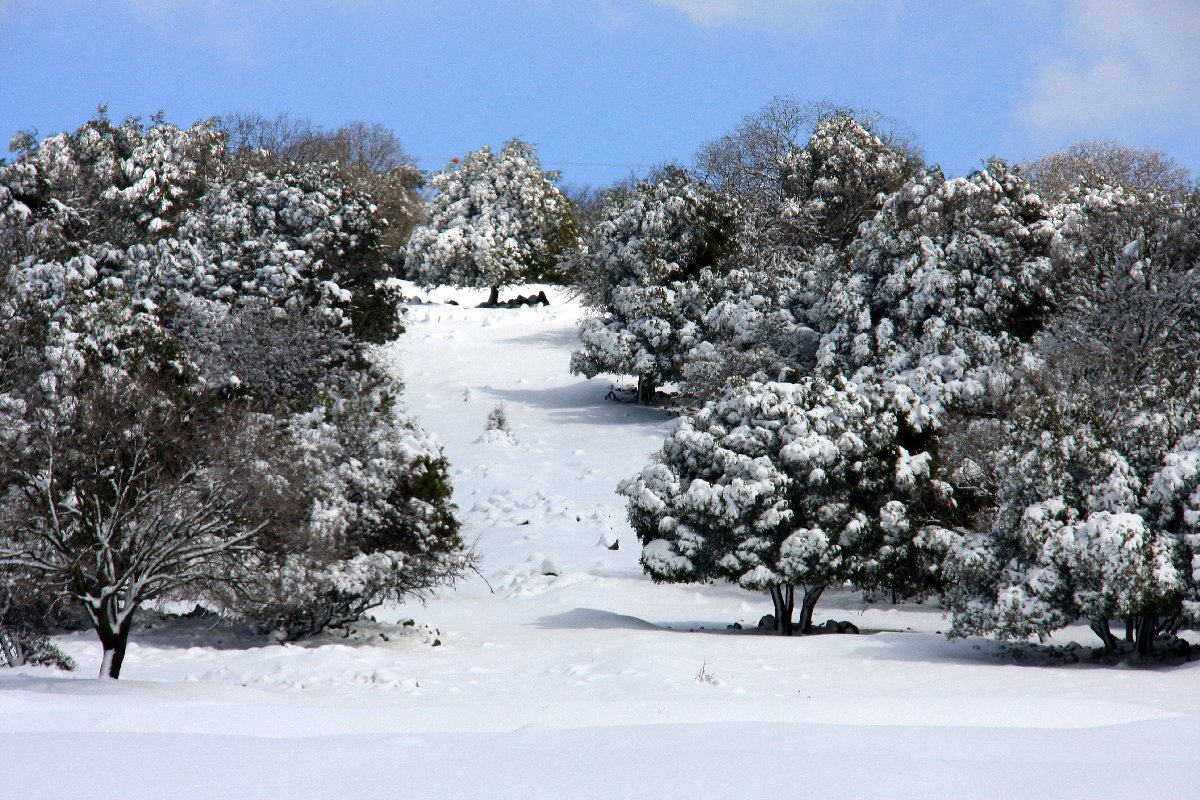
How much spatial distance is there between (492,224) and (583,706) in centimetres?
4679

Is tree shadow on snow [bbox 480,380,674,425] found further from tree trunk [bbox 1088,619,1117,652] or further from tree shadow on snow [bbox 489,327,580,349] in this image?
tree trunk [bbox 1088,619,1117,652]

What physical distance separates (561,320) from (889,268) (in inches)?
927

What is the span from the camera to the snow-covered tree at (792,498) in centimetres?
1831

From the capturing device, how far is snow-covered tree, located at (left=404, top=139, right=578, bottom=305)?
5566cm

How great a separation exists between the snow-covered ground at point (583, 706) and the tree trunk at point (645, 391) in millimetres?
10742

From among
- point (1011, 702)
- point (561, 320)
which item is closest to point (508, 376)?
point (561, 320)

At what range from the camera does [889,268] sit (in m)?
30.8

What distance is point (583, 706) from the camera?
11367 millimetres

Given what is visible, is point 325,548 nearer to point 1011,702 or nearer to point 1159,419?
point 1011,702

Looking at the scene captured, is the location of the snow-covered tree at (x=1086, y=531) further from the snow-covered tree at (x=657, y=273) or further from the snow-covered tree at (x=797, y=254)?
the snow-covered tree at (x=657, y=273)

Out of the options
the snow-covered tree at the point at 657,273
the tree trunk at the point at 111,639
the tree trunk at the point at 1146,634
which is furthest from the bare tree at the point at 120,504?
the snow-covered tree at the point at 657,273

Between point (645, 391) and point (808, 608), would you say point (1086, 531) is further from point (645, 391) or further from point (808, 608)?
point (645, 391)

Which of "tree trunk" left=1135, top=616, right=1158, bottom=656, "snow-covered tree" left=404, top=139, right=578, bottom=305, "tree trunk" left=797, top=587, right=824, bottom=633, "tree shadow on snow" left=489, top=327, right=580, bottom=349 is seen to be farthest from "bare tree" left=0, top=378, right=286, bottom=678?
"snow-covered tree" left=404, top=139, right=578, bottom=305

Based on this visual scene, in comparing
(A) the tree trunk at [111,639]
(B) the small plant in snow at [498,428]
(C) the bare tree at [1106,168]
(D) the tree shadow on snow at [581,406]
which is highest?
(C) the bare tree at [1106,168]
